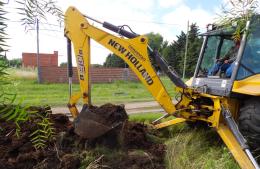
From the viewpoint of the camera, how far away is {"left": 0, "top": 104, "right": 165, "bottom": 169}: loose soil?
4.54 metres

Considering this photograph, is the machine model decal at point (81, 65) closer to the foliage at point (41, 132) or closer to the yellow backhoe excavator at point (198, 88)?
the yellow backhoe excavator at point (198, 88)

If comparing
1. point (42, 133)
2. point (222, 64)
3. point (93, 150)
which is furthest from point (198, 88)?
point (42, 133)

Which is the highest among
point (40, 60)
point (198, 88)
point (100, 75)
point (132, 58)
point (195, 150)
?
point (132, 58)

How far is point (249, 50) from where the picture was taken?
220 inches

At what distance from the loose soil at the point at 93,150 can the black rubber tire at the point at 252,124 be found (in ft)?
3.71

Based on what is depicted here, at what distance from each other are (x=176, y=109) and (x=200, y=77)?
1.01 metres

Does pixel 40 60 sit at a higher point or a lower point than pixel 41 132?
higher

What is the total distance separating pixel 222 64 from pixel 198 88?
1.92ft

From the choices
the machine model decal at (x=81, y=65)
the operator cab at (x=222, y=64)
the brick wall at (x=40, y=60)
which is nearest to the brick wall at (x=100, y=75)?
the operator cab at (x=222, y=64)

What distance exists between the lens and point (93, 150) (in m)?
5.04

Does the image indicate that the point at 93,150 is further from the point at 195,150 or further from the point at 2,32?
the point at 2,32

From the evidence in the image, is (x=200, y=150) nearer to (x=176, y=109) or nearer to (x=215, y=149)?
(x=215, y=149)

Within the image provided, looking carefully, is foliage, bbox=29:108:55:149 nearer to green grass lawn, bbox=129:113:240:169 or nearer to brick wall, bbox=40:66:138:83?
green grass lawn, bbox=129:113:240:169

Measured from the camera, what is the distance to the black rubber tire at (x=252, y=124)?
5.15m
